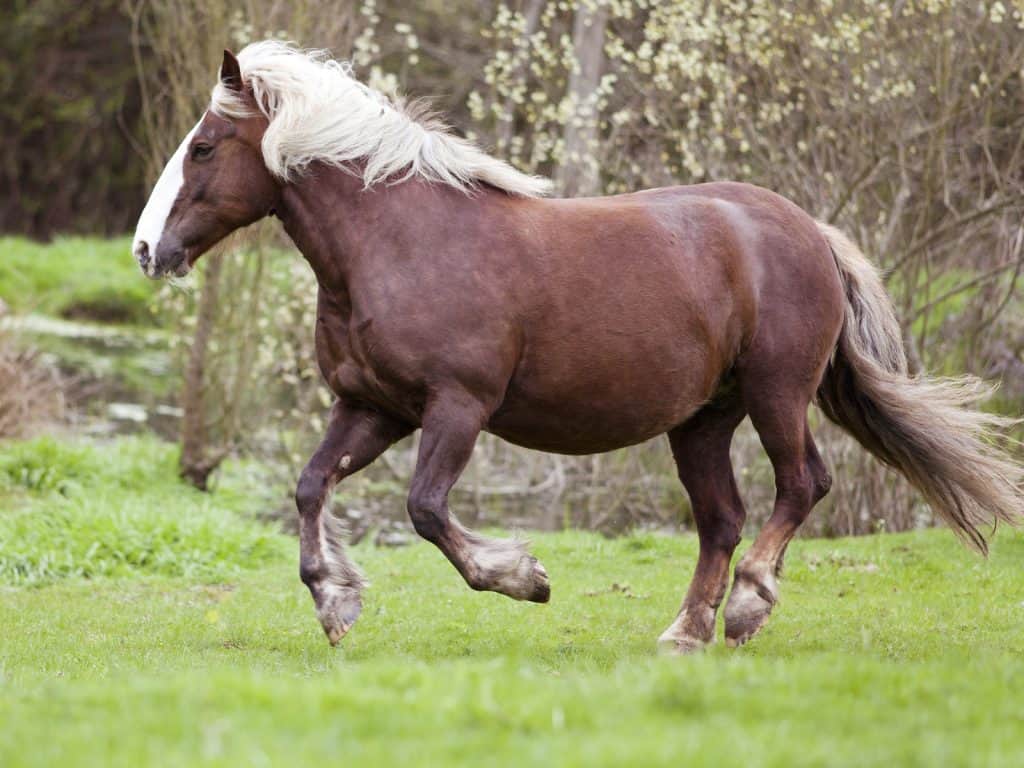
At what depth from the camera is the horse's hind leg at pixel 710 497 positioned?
7485 millimetres

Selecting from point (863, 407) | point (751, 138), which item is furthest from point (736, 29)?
point (863, 407)

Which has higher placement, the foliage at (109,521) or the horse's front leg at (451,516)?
the horse's front leg at (451,516)

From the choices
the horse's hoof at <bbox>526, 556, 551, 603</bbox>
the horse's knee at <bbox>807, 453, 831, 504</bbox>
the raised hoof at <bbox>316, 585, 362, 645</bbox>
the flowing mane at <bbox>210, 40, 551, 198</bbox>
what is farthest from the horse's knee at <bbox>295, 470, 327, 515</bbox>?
the horse's knee at <bbox>807, 453, 831, 504</bbox>

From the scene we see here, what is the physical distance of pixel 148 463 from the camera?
14898 mm

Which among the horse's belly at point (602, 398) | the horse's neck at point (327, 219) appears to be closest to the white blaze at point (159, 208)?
the horse's neck at point (327, 219)

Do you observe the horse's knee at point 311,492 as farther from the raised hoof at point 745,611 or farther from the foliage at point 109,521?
the foliage at point 109,521

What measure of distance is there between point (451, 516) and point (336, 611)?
81cm

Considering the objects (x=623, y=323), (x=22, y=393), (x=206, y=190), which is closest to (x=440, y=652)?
(x=623, y=323)

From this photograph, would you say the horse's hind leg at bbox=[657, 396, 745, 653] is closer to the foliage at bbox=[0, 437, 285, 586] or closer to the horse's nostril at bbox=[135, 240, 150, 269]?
the horse's nostril at bbox=[135, 240, 150, 269]

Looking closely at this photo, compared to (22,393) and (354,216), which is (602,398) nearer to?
(354,216)

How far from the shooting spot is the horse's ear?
22.8 feet

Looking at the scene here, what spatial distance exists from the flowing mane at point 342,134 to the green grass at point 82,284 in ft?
62.5

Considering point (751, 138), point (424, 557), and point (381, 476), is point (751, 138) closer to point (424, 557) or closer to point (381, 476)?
point (424, 557)

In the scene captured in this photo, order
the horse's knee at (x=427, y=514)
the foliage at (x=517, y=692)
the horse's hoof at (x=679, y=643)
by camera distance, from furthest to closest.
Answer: the horse's hoof at (x=679, y=643) < the horse's knee at (x=427, y=514) < the foliage at (x=517, y=692)
